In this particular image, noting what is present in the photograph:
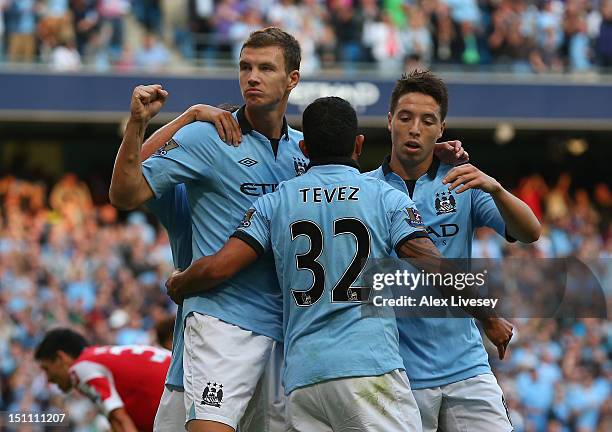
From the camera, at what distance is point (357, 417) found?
16.8 ft

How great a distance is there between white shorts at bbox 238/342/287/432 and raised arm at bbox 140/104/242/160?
0.95 meters

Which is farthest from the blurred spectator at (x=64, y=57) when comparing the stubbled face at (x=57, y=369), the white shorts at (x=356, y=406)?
the white shorts at (x=356, y=406)

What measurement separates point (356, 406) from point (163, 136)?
1547mm

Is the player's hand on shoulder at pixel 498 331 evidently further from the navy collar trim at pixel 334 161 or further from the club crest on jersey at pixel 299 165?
the club crest on jersey at pixel 299 165

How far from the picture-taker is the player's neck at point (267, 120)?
584 cm

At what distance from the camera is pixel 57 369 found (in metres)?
8.32

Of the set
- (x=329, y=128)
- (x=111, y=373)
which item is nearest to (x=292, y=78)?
(x=329, y=128)

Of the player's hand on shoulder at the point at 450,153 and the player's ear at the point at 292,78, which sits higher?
the player's ear at the point at 292,78

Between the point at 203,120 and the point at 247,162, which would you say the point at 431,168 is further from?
the point at 203,120

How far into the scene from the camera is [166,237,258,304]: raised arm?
5.36 metres

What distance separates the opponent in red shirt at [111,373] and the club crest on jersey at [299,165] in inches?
106

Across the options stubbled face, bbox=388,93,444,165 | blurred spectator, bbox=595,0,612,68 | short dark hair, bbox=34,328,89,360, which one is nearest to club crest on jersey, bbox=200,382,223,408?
stubbled face, bbox=388,93,444,165

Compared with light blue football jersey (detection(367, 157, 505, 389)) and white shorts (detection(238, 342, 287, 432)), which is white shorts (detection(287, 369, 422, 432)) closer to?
white shorts (detection(238, 342, 287, 432))

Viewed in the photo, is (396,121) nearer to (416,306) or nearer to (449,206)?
(449,206)
